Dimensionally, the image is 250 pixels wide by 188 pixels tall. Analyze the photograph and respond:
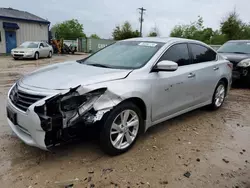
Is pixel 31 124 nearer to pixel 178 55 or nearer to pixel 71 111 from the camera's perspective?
pixel 71 111

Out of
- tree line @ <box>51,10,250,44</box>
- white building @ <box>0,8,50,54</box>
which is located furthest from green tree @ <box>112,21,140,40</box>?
white building @ <box>0,8,50,54</box>

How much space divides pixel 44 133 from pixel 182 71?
2380 mm

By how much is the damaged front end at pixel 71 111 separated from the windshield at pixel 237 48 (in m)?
7.12

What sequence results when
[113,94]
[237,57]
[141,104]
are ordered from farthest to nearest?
[237,57] < [141,104] < [113,94]

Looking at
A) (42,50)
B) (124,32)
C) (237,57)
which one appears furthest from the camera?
(124,32)

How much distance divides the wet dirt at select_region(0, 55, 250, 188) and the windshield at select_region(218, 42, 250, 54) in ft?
16.7

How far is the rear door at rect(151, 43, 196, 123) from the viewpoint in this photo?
3406 mm

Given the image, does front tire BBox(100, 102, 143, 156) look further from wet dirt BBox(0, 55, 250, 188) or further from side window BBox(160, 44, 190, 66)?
side window BBox(160, 44, 190, 66)

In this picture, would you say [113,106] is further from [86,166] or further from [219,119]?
[219,119]

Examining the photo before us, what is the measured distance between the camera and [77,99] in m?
2.71

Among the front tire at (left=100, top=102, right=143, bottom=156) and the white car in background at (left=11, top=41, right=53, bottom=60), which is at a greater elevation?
the white car in background at (left=11, top=41, right=53, bottom=60)

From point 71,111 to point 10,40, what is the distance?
2231cm

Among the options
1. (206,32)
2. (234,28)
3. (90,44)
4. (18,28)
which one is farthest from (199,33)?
(18,28)

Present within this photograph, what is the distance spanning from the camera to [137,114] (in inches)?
126
